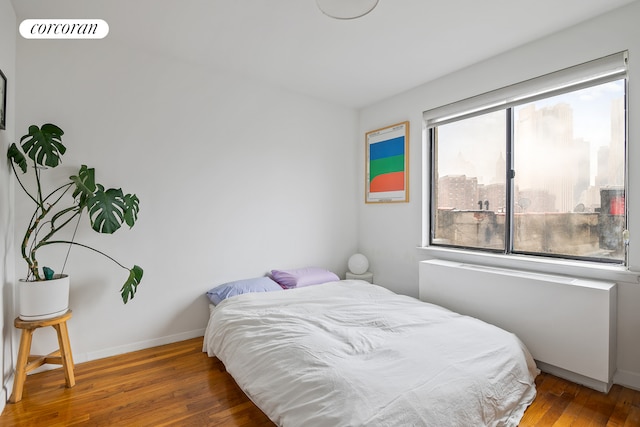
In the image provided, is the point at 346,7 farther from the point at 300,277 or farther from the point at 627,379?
the point at 627,379

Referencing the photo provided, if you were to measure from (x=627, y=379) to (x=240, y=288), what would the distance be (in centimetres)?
301

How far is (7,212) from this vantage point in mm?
2059

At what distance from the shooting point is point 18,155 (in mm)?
2025

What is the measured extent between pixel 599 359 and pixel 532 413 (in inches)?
25.5

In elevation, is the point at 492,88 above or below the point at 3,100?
above

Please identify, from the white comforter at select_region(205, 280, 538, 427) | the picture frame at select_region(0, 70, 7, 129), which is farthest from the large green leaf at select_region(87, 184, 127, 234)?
the white comforter at select_region(205, 280, 538, 427)

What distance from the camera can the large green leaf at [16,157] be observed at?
79.0 inches

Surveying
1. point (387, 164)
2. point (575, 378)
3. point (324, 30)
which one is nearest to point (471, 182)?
point (387, 164)

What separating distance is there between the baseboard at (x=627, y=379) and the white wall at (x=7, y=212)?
13.2 feet

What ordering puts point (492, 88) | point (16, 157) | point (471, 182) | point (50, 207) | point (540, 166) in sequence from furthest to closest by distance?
point (471, 182) < point (492, 88) < point (540, 166) < point (50, 207) < point (16, 157)

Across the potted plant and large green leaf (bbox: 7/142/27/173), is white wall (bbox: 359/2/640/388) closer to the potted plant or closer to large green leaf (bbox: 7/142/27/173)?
the potted plant

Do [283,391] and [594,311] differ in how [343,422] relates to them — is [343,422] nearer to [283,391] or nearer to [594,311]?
[283,391]

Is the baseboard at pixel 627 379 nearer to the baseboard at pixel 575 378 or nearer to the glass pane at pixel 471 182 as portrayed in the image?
the baseboard at pixel 575 378

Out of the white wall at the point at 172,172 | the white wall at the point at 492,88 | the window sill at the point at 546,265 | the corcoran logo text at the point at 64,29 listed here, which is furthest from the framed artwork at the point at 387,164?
the corcoran logo text at the point at 64,29
